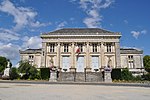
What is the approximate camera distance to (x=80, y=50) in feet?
185

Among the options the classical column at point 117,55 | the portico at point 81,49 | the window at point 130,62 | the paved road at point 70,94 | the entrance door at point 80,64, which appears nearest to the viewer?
the paved road at point 70,94

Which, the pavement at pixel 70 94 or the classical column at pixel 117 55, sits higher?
the classical column at pixel 117 55

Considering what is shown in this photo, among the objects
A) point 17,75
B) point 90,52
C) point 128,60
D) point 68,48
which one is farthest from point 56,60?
point 128,60

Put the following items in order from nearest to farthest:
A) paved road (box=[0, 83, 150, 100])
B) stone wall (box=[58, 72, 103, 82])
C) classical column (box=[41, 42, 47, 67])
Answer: paved road (box=[0, 83, 150, 100])
stone wall (box=[58, 72, 103, 82])
classical column (box=[41, 42, 47, 67])

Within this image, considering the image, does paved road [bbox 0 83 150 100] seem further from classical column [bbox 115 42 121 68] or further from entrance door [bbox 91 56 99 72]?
entrance door [bbox 91 56 99 72]

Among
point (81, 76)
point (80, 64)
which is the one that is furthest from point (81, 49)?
point (81, 76)

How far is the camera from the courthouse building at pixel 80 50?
55219mm

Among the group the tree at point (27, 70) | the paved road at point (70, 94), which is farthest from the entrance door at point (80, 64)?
the paved road at point (70, 94)

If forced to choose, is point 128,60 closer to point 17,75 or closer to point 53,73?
point 53,73

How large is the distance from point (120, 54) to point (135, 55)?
15.6 ft

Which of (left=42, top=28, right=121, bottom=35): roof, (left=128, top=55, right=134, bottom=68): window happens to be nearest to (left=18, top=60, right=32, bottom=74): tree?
(left=42, top=28, right=121, bottom=35): roof

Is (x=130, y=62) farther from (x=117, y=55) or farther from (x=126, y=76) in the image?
(x=126, y=76)

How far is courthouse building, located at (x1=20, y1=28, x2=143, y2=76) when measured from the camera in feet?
181

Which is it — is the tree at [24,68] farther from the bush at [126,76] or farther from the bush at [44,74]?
the bush at [126,76]
